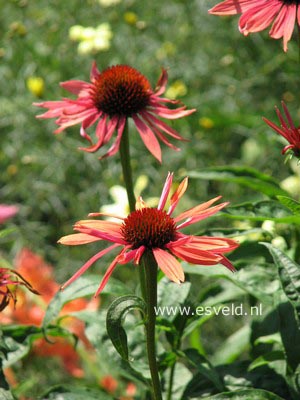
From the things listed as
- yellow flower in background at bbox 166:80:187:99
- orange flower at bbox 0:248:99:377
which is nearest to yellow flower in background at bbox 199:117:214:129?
yellow flower in background at bbox 166:80:187:99

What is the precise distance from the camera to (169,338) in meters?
1.06

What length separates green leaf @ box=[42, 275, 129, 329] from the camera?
105 cm

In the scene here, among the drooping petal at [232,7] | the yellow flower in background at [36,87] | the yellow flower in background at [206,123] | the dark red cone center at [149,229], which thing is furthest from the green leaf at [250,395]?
the yellow flower in background at [36,87]

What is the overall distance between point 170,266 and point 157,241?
66mm

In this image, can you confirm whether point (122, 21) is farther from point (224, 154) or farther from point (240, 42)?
point (224, 154)

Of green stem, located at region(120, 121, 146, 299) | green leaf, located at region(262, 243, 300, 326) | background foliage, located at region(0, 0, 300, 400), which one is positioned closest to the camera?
green leaf, located at region(262, 243, 300, 326)

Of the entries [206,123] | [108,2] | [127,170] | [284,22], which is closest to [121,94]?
[127,170]

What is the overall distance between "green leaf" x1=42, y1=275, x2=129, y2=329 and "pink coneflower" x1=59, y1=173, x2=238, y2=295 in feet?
0.64

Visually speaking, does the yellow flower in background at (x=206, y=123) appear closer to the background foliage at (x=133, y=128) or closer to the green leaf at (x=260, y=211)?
the background foliage at (x=133, y=128)

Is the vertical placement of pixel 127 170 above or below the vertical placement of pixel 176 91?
above

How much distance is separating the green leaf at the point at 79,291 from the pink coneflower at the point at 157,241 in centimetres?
19

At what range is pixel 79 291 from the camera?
1077 mm

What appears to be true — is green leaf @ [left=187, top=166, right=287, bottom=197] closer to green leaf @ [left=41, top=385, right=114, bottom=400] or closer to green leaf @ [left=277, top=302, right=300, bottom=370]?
green leaf @ [left=277, top=302, right=300, bottom=370]

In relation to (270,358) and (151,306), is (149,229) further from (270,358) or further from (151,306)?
(270,358)
